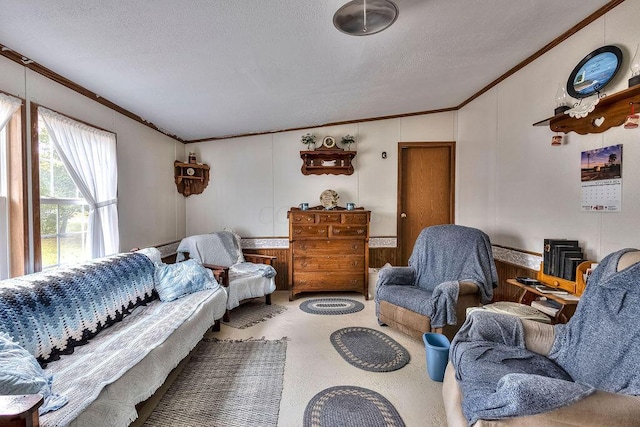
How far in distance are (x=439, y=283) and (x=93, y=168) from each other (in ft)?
10.8

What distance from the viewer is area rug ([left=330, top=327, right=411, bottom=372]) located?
2.26 meters

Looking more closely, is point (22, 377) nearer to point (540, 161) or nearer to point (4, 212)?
point (4, 212)

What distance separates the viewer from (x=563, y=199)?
91.7 inches

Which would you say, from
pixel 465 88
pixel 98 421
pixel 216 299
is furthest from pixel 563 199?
pixel 98 421

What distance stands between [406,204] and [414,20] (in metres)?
2.62

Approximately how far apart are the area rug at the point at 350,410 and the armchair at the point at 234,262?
1.53 meters

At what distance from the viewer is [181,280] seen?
2623 millimetres

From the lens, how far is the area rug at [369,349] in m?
2.26

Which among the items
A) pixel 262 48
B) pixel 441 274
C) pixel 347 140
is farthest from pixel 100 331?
pixel 347 140

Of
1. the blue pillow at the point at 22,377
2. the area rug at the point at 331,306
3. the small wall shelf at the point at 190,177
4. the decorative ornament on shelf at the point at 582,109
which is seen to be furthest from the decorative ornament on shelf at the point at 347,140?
the blue pillow at the point at 22,377

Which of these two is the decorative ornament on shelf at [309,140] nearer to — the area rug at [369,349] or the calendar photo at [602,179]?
the area rug at [369,349]

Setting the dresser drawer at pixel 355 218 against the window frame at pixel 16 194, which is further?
the dresser drawer at pixel 355 218

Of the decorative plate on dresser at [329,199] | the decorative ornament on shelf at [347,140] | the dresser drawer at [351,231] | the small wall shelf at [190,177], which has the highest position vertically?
the decorative ornament on shelf at [347,140]

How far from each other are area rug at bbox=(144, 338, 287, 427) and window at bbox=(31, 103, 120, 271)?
1.30 metres
